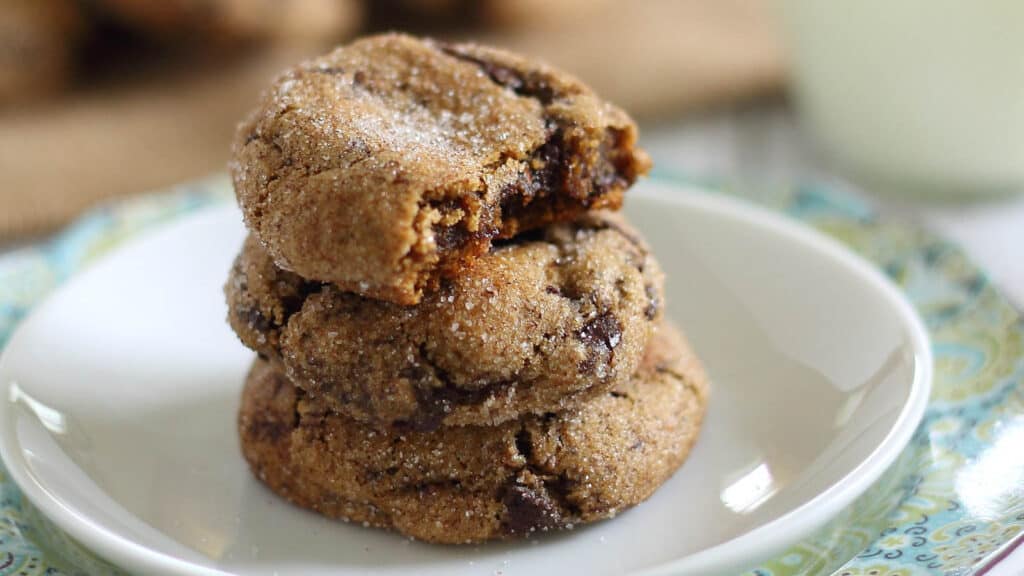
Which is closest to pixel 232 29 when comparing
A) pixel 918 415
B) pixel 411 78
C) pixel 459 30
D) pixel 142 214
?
pixel 459 30

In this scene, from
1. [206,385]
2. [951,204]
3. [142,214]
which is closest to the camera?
[206,385]

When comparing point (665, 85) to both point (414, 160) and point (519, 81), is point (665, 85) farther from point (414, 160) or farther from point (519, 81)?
point (414, 160)

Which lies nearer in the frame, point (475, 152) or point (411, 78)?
point (475, 152)

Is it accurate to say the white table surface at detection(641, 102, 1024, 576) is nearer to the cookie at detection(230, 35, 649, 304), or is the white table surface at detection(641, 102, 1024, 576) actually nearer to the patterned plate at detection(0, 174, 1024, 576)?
the patterned plate at detection(0, 174, 1024, 576)

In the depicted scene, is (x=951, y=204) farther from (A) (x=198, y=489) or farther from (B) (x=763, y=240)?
(A) (x=198, y=489)

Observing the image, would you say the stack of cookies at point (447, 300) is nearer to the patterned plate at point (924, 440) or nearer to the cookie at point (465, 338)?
the cookie at point (465, 338)

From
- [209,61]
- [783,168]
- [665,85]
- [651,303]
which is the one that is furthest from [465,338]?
[209,61]

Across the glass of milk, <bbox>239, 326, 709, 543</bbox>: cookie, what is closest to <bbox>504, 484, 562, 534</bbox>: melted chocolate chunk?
<bbox>239, 326, 709, 543</bbox>: cookie
